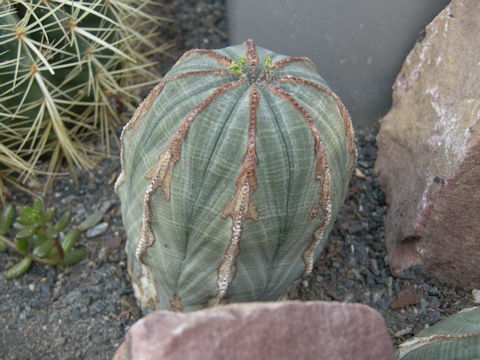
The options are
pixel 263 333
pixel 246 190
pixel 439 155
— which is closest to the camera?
pixel 263 333

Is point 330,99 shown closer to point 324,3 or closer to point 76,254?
point 324,3

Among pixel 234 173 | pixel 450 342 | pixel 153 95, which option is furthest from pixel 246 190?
pixel 450 342

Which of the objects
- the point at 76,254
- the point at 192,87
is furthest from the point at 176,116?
the point at 76,254

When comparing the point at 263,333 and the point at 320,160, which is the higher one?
the point at 320,160

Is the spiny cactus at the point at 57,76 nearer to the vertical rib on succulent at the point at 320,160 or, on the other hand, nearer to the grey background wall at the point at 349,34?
the grey background wall at the point at 349,34

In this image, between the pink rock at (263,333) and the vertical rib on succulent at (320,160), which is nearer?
the pink rock at (263,333)

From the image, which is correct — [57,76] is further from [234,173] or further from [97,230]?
[234,173]

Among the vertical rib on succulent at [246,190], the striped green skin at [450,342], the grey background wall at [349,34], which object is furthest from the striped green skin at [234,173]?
the grey background wall at [349,34]

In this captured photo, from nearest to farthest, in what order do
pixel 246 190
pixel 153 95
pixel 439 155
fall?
pixel 246 190 → pixel 153 95 → pixel 439 155
